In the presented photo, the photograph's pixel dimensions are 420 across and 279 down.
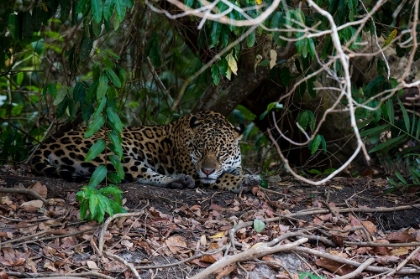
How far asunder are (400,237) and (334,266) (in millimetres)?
782

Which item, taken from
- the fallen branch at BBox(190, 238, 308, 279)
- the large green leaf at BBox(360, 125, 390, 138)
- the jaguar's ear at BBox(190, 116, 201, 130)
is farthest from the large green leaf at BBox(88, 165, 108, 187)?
the large green leaf at BBox(360, 125, 390, 138)

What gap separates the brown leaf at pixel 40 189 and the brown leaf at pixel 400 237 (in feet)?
9.90

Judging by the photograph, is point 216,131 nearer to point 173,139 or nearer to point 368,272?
point 173,139

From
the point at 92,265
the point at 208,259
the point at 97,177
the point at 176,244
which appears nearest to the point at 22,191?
the point at 97,177

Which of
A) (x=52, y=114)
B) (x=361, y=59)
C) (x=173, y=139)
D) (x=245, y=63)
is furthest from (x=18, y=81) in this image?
(x=361, y=59)

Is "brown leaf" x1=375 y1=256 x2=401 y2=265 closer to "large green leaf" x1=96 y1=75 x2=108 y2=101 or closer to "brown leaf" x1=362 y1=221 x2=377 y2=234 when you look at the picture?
"brown leaf" x1=362 y1=221 x2=377 y2=234

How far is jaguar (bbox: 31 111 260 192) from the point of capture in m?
7.13

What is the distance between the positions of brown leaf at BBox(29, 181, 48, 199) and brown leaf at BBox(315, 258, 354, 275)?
2.45m

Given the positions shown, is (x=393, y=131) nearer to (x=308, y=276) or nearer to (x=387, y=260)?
(x=387, y=260)

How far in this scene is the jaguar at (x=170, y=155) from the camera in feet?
23.4

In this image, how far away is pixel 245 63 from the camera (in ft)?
26.1

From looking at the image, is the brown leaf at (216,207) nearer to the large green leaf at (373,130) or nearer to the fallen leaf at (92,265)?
the fallen leaf at (92,265)

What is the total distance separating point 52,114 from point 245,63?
2672 mm

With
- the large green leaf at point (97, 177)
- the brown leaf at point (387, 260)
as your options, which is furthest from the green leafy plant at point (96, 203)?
the brown leaf at point (387, 260)
